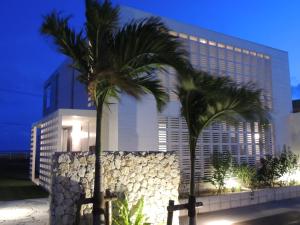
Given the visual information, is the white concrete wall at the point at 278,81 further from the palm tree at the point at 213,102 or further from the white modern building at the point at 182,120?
the palm tree at the point at 213,102

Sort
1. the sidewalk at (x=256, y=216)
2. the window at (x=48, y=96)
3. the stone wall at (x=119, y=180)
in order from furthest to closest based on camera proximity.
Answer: the window at (x=48, y=96) < the sidewalk at (x=256, y=216) < the stone wall at (x=119, y=180)

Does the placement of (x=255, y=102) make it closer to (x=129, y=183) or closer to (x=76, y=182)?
(x=129, y=183)

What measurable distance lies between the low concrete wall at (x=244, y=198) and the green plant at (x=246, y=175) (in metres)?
0.75

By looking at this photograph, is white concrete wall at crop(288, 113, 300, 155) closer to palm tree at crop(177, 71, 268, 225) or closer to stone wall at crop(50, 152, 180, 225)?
stone wall at crop(50, 152, 180, 225)

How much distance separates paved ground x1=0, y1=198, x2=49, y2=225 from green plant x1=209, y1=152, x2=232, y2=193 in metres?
5.85

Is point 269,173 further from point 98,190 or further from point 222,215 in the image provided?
point 98,190

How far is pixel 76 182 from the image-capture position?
21.9 ft

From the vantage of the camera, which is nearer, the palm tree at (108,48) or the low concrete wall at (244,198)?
the palm tree at (108,48)

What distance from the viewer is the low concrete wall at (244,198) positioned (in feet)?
32.5

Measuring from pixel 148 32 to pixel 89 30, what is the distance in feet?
3.42

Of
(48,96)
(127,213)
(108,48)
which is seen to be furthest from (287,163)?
(48,96)

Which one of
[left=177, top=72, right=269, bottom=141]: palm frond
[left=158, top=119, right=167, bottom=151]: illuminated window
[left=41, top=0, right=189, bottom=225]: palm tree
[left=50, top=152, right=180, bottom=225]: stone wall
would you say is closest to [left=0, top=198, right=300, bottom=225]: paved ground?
[left=50, top=152, right=180, bottom=225]: stone wall

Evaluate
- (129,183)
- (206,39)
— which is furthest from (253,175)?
(129,183)

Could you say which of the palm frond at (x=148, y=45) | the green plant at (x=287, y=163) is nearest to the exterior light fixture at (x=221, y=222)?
the palm frond at (x=148, y=45)
